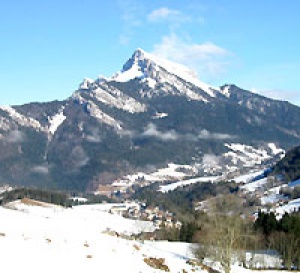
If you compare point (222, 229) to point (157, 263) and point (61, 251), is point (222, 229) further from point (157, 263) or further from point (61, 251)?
point (61, 251)

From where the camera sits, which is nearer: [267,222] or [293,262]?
[293,262]

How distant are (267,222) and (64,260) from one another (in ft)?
323

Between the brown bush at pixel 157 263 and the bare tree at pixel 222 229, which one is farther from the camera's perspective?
the bare tree at pixel 222 229

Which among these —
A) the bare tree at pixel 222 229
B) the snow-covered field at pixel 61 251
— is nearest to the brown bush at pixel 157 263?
the snow-covered field at pixel 61 251

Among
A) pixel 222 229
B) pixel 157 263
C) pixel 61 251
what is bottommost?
pixel 157 263

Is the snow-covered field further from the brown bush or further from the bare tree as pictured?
the bare tree

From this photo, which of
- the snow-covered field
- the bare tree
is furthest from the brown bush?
the bare tree

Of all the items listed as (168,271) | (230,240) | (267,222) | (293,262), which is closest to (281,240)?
(293,262)

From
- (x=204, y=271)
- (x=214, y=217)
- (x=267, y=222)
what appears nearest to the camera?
(x=204, y=271)

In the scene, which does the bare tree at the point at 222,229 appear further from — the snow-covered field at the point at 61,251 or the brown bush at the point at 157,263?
the brown bush at the point at 157,263

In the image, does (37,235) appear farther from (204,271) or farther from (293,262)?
(293,262)

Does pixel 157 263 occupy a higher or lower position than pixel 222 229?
lower

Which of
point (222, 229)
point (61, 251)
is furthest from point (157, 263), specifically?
point (222, 229)

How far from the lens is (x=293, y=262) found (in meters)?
78.8
